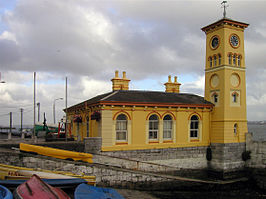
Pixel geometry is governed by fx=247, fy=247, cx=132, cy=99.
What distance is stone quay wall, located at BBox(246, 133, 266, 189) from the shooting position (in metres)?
25.3

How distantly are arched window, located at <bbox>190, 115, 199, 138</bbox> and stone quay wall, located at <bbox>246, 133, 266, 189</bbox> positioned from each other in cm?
591

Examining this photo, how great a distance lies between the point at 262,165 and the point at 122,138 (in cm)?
1491

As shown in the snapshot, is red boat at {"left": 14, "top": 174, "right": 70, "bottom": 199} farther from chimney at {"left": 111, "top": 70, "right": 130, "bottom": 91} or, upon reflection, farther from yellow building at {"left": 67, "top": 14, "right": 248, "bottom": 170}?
chimney at {"left": 111, "top": 70, "right": 130, "bottom": 91}

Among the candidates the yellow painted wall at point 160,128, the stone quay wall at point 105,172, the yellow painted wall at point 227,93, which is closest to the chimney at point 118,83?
the yellow painted wall at point 160,128

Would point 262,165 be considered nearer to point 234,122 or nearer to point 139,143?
point 234,122

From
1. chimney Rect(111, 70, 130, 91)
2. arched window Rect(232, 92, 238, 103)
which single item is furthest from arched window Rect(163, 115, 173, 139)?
arched window Rect(232, 92, 238, 103)

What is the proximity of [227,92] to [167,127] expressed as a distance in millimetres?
7625

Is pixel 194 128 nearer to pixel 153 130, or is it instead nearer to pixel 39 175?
pixel 153 130

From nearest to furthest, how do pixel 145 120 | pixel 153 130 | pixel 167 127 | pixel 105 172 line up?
pixel 105 172
pixel 145 120
pixel 153 130
pixel 167 127

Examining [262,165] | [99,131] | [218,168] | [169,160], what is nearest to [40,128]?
[99,131]

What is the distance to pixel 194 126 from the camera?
26500 millimetres

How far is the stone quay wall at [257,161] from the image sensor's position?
25281 millimetres

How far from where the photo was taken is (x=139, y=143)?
23.6 m

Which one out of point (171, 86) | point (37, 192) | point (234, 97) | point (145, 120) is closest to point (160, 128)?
point (145, 120)
